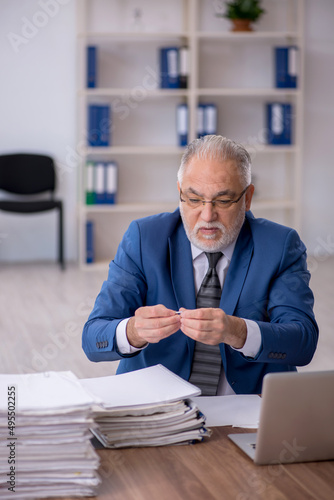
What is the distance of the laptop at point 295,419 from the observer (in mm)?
Answer: 1161

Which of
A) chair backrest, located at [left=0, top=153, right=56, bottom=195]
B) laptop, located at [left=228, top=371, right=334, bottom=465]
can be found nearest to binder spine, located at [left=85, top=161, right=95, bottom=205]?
chair backrest, located at [left=0, top=153, right=56, bottom=195]

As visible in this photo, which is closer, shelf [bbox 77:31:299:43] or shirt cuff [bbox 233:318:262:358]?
shirt cuff [bbox 233:318:262:358]

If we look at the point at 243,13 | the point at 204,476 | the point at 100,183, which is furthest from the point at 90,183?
the point at 204,476

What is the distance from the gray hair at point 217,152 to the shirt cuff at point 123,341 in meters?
0.39

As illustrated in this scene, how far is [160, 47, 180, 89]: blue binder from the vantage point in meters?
5.89

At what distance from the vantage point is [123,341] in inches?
63.8

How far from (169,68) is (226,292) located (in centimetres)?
449

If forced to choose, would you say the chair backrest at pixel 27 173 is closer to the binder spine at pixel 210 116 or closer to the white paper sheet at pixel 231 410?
the binder spine at pixel 210 116

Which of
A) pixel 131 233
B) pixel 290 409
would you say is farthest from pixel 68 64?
pixel 290 409

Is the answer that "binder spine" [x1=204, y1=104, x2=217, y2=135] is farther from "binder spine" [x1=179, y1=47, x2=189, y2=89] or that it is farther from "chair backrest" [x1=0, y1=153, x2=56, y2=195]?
"chair backrest" [x1=0, y1=153, x2=56, y2=195]

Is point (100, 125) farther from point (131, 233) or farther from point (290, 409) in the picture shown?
point (290, 409)

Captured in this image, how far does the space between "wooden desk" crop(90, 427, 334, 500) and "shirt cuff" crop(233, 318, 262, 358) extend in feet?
1.05

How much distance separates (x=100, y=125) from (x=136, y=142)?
0.51m

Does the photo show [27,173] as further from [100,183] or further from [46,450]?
[46,450]
